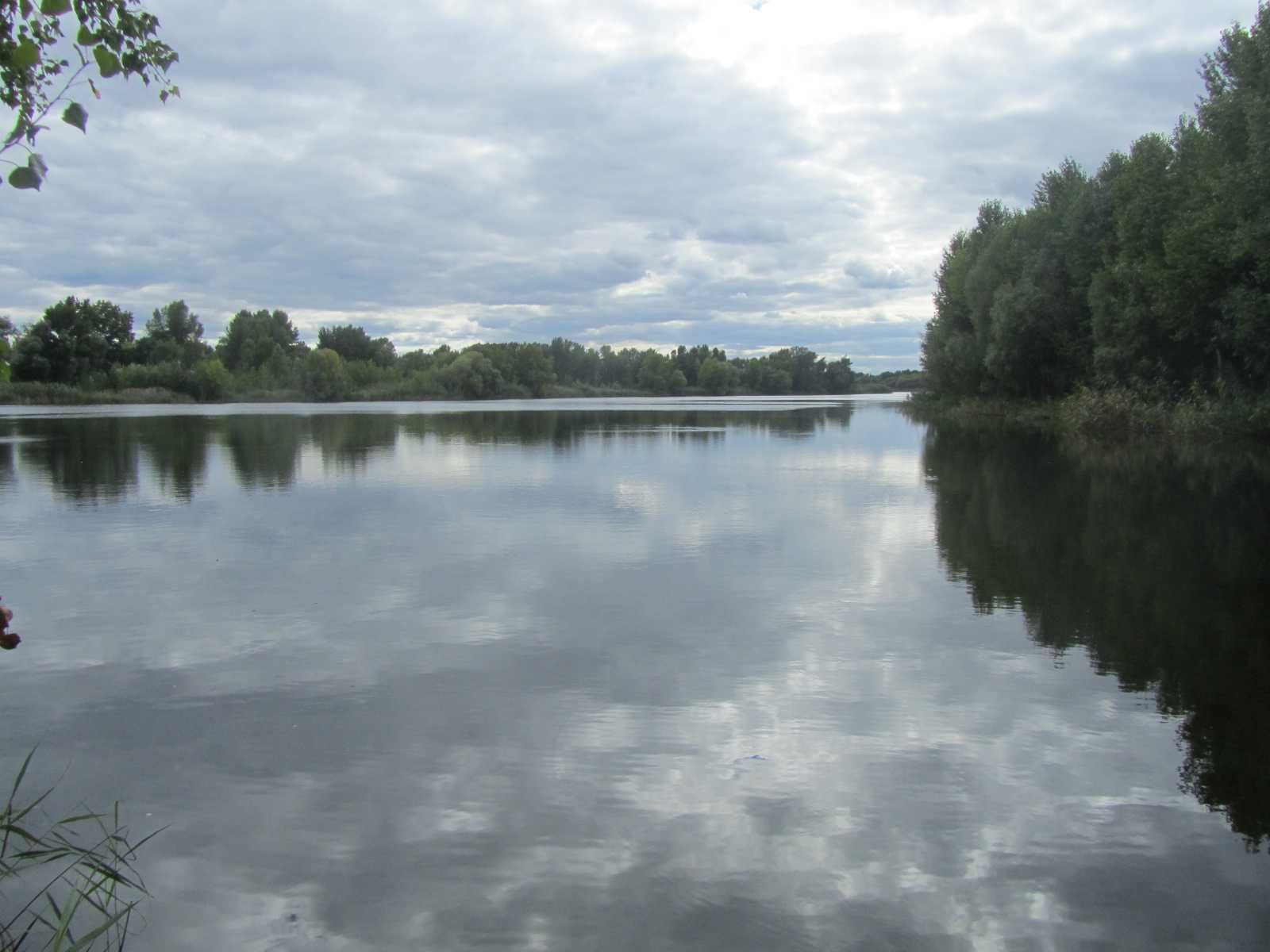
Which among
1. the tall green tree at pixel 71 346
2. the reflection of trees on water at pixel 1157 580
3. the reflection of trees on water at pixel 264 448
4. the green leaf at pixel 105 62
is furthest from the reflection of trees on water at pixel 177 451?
the tall green tree at pixel 71 346

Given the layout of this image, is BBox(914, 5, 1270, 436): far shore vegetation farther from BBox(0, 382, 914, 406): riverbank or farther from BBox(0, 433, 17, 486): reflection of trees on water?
BBox(0, 382, 914, 406): riverbank

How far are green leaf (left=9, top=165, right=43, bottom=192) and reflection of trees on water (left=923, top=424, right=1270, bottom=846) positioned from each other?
5855mm

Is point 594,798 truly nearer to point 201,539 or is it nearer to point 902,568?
point 902,568

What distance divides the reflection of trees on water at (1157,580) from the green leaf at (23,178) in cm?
585

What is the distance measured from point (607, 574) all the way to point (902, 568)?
136 inches

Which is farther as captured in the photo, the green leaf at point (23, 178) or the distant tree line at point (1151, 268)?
the distant tree line at point (1151, 268)

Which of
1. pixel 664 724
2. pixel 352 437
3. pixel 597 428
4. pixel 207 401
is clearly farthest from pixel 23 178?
pixel 207 401

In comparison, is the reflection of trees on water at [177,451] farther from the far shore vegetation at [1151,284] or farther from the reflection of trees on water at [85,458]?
the far shore vegetation at [1151,284]

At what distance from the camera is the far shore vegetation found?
26438 millimetres

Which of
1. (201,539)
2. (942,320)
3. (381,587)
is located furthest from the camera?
(942,320)

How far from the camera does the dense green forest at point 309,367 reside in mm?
94562

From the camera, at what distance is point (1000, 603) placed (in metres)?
9.57

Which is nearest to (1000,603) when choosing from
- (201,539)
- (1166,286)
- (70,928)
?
(70,928)

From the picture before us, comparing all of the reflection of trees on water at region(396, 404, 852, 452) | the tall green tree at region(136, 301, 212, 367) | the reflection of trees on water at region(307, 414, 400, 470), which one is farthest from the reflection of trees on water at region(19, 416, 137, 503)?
the tall green tree at region(136, 301, 212, 367)
